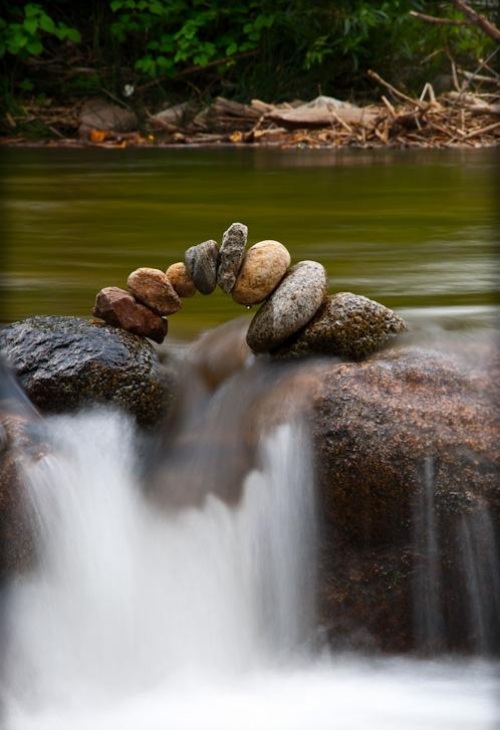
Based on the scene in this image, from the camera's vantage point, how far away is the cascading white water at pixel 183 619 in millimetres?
2582

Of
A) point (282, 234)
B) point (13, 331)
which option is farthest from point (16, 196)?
point (13, 331)

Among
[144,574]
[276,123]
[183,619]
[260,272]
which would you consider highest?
[260,272]

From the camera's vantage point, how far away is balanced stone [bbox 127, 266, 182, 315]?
2.81m

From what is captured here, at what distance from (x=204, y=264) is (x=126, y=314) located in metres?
0.21

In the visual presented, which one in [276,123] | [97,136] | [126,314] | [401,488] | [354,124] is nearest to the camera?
[401,488]

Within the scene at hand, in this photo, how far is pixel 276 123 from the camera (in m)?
8.73

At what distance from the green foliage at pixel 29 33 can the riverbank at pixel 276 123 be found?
0.44 m

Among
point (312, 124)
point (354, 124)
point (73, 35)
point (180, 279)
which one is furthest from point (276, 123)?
point (180, 279)

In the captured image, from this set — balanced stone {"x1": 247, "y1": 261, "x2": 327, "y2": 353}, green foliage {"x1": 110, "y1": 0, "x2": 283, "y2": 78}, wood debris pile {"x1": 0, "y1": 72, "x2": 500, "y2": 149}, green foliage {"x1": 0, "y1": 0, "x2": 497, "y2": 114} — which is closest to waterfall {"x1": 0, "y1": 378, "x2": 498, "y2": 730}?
balanced stone {"x1": 247, "y1": 261, "x2": 327, "y2": 353}

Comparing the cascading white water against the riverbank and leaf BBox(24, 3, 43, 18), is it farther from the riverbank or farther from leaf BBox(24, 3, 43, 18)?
leaf BBox(24, 3, 43, 18)

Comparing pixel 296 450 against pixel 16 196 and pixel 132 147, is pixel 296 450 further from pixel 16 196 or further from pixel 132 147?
pixel 132 147

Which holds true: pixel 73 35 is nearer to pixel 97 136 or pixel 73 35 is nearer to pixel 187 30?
pixel 187 30

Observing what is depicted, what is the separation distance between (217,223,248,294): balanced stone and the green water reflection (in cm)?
29

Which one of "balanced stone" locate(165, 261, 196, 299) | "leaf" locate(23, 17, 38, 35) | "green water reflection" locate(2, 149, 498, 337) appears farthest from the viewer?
"leaf" locate(23, 17, 38, 35)
